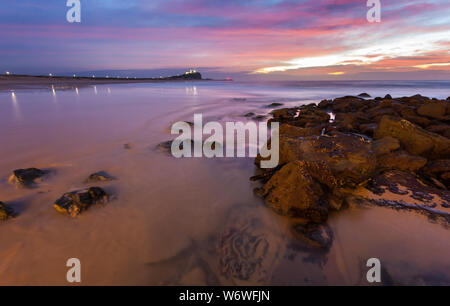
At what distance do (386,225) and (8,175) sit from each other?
5.59 metres

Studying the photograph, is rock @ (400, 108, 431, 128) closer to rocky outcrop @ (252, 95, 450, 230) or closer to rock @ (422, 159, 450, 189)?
rocky outcrop @ (252, 95, 450, 230)

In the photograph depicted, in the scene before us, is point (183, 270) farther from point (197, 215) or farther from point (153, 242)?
point (197, 215)

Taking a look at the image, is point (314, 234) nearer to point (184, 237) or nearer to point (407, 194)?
point (184, 237)

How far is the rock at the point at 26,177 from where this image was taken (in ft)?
10.1

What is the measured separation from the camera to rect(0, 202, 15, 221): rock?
7.82 feet

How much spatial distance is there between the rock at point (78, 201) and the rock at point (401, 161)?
4.54 m

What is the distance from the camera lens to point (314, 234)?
2.32 meters

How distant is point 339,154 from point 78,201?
389 cm

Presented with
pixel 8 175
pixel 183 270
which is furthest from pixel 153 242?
pixel 8 175

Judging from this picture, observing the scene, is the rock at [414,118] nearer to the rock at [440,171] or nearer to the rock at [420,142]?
the rock at [420,142]

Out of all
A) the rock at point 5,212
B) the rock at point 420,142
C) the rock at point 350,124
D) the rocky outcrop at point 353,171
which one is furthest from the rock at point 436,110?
the rock at point 5,212

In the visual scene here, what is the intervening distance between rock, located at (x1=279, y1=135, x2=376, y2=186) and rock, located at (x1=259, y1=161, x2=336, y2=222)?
576mm

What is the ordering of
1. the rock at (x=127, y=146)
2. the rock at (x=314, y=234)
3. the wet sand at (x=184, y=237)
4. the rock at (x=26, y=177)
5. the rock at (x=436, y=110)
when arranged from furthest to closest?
the rock at (x=436, y=110) < the rock at (x=127, y=146) < the rock at (x=26, y=177) < the rock at (x=314, y=234) < the wet sand at (x=184, y=237)

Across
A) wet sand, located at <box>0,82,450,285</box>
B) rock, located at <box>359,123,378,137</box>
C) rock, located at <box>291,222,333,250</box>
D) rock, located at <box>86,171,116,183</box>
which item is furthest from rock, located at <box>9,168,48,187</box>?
rock, located at <box>359,123,378,137</box>
